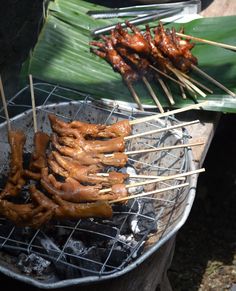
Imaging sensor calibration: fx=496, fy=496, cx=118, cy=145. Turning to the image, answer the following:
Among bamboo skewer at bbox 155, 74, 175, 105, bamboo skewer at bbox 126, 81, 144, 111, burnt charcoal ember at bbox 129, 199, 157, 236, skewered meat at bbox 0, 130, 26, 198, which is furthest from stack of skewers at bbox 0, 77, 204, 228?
bamboo skewer at bbox 155, 74, 175, 105

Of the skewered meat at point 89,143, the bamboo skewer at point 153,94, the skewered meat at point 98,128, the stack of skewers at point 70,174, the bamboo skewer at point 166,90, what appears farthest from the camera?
the bamboo skewer at point 166,90

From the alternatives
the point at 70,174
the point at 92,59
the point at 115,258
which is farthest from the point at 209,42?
the point at 115,258

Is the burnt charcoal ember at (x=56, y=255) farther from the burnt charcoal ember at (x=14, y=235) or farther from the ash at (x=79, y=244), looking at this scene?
the burnt charcoal ember at (x=14, y=235)

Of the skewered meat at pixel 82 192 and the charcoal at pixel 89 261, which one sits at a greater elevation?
the skewered meat at pixel 82 192

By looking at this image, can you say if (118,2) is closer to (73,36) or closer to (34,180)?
(73,36)

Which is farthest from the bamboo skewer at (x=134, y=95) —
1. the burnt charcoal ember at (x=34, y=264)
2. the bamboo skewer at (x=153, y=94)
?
the burnt charcoal ember at (x=34, y=264)

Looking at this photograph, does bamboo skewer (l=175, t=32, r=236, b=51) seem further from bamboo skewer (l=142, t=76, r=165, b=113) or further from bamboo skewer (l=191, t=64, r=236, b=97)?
bamboo skewer (l=142, t=76, r=165, b=113)

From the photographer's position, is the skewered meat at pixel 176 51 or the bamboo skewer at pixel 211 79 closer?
the bamboo skewer at pixel 211 79
